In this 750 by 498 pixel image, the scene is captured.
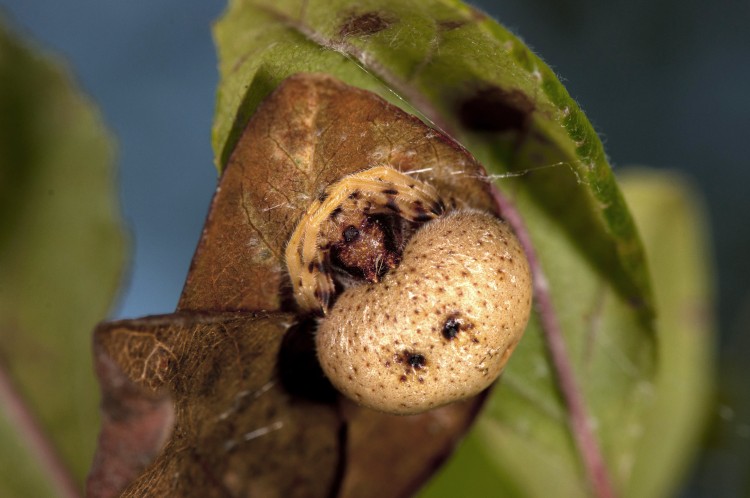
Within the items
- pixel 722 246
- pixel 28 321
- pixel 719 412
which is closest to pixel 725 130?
pixel 722 246

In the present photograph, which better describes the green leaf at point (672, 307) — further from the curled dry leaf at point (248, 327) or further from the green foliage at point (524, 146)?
the curled dry leaf at point (248, 327)

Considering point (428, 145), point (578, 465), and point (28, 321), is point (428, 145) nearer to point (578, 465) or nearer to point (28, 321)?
point (578, 465)

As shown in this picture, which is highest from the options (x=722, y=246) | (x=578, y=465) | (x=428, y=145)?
(x=428, y=145)

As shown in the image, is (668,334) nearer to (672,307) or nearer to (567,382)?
(672,307)

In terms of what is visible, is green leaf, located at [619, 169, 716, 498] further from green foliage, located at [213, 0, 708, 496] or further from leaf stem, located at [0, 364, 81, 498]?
leaf stem, located at [0, 364, 81, 498]

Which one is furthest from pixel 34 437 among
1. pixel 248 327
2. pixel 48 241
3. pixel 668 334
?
pixel 668 334

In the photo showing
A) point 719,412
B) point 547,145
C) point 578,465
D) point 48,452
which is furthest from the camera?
point 719,412

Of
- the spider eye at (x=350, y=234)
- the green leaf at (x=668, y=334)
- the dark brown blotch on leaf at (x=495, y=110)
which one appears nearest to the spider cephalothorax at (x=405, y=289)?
the spider eye at (x=350, y=234)
